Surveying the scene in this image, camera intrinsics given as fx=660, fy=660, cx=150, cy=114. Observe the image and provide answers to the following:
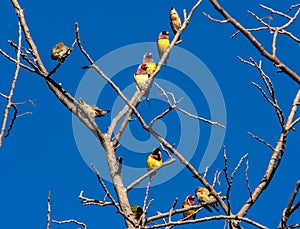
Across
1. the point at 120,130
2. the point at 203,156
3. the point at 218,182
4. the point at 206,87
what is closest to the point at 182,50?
Answer: the point at 206,87

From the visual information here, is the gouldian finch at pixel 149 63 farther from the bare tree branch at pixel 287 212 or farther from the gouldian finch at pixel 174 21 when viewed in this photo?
the bare tree branch at pixel 287 212

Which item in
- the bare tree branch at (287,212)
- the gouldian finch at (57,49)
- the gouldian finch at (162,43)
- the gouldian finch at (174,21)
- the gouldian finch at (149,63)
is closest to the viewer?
the bare tree branch at (287,212)

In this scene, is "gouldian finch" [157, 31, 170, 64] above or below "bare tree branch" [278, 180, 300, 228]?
above

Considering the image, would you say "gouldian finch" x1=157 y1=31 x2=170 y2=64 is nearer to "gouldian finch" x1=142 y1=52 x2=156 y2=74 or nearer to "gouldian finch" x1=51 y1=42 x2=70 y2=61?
"gouldian finch" x1=142 y1=52 x2=156 y2=74

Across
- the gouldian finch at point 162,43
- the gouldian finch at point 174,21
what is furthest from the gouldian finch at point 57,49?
the gouldian finch at point 174,21

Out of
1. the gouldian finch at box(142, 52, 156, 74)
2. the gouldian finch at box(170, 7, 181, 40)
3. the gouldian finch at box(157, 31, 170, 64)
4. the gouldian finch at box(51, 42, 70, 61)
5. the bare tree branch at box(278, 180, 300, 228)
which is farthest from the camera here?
the gouldian finch at box(170, 7, 181, 40)

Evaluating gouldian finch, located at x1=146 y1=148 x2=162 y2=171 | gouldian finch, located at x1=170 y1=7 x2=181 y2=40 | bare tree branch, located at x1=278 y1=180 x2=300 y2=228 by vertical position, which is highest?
gouldian finch, located at x1=170 y1=7 x2=181 y2=40

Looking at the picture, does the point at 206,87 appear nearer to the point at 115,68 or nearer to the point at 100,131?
the point at 115,68

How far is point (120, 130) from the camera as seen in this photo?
4.73 metres

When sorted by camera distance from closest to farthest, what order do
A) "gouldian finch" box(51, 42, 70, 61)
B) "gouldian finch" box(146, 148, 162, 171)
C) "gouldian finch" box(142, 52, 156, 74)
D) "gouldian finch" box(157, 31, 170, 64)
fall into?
"gouldian finch" box(51, 42, 70, 61), "gouldian finch" box(146, 148, 162, 171), "gouldian finch" box(142, 52, 156, 74), "gouldian finch" box(157, 31, 170, 64)

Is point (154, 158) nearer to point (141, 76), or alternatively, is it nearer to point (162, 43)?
point (141, 76)

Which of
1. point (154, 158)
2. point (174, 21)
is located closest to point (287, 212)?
point (154, 158)

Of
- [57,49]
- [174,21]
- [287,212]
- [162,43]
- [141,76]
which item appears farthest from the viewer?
[174,21]

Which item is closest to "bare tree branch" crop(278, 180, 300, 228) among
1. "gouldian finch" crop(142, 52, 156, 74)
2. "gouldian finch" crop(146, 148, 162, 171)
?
"gouldian finch" crop(146, 148, 162, 171)
